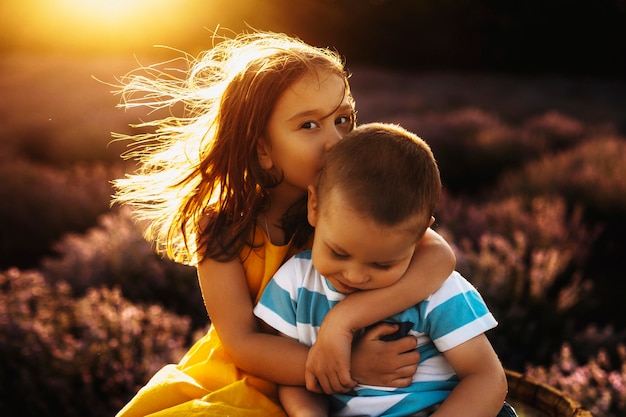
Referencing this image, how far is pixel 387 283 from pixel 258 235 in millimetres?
531

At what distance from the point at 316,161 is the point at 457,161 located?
540cm

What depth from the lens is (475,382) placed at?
5.11 feet

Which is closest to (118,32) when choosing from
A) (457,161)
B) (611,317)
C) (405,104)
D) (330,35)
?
(330,35)

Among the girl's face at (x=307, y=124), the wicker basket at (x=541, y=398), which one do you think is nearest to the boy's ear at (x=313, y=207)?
the girl's face at (x=307, y=124)

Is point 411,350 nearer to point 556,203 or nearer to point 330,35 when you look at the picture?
point 556,203

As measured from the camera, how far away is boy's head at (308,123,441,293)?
147cm

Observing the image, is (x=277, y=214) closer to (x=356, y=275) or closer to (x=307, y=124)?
(x=307, y=124)

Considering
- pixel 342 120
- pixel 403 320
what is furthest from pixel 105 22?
pixel 403 320

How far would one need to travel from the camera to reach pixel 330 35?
15000 mm

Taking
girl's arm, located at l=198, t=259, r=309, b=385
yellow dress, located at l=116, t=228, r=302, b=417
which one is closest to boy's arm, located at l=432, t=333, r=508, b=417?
girl's arm, located at l=198, t=259, r=309, b=385

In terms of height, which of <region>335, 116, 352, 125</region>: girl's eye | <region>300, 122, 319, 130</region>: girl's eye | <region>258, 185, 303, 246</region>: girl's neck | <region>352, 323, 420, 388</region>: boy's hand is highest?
<region>300, 122, 319, 130</region>: girl's eye

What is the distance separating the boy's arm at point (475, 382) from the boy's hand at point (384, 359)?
97mm

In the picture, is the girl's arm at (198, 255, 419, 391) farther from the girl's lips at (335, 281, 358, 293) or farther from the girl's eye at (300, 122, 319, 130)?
the girl's eye at (300, 122, 319, 130)

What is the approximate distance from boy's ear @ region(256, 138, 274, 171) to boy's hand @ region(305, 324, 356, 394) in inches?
20.8
